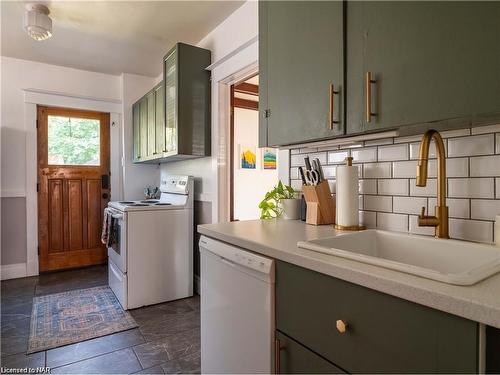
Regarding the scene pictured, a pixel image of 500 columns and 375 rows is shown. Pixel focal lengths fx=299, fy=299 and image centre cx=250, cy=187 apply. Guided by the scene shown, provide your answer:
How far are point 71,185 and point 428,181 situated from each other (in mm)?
4027

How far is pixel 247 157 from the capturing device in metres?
4.13

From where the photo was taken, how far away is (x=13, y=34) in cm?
291

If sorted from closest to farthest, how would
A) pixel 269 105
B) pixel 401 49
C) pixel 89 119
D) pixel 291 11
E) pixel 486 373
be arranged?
pixel 486 373 → pixel 401 49 → pixel 291 11 → pixel 269 105 → pixel 89 119

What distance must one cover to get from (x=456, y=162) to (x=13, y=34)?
382 centimetres

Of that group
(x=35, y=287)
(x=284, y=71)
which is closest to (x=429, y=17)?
(x=284, y=71)

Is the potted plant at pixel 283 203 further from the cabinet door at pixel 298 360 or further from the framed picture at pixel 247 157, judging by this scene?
the framed picture at pixel 247 157

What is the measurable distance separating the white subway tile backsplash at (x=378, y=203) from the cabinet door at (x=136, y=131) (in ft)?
9.98

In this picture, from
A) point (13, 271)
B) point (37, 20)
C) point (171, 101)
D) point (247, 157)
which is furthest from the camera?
point (247, 157)

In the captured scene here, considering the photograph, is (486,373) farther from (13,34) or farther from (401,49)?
(13,34)

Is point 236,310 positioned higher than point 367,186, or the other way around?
point 367,186

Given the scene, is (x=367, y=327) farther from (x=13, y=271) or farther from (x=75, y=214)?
(x=13, y=271)

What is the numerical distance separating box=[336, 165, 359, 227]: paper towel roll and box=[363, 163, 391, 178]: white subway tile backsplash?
0.12 m

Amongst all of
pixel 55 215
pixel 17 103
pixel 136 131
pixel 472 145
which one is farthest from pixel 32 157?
pixel 472 145

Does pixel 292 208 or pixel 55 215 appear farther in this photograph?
pixel 55 215
